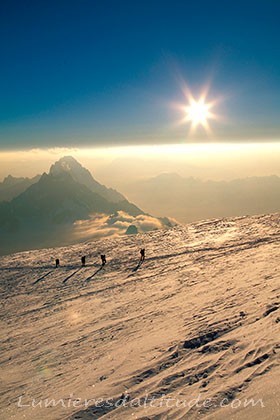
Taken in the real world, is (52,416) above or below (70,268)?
below

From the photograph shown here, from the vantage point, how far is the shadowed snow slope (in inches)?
326

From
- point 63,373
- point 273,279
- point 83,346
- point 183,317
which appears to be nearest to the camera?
point 63,373

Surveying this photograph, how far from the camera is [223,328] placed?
1184 centimetres

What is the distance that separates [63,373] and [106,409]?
3.19 m

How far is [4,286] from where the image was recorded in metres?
26.3

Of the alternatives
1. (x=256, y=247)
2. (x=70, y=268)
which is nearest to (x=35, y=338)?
(x=70, y=268)

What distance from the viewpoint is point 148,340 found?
12289 millimetres

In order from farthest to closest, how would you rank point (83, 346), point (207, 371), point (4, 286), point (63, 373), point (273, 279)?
1. point (4, 286)
2. point (273, 279)
3. point (83, 346)
4. point (63, 373)
5. point (207, 371)

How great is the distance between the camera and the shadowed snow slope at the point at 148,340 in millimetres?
8289

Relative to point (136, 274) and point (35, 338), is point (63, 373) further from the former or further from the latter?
point (136, 274)

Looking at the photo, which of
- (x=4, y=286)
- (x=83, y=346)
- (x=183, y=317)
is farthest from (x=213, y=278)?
(x=4, y=286)

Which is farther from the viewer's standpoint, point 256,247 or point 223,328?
point 256,247

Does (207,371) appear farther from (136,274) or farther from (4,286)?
(4,286)

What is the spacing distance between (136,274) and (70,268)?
814cm
